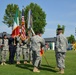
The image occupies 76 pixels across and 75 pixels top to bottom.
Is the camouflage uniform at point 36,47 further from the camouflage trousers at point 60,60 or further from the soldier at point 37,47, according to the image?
the camouflage trousers at point 60,60

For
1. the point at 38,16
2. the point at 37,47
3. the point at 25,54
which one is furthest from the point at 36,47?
the point at 38,16

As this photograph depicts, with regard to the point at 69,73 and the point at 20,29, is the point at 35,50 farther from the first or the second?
the point at 20,29

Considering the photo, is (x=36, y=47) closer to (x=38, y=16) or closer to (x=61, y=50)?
(x=61, y=50)

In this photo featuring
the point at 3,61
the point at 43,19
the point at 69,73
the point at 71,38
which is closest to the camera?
the point at 69,73

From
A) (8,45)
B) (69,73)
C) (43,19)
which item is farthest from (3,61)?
(43,19)

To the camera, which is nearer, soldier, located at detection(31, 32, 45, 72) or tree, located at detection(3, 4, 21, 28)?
soldier, located at detection(31, 32, 45, 72)

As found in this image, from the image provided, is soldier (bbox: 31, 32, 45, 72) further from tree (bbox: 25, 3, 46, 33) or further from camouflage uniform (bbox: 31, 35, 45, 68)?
tree (bbox: 25, 3, 46, 33)

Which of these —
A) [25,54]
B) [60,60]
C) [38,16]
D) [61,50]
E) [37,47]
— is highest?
[38,16]

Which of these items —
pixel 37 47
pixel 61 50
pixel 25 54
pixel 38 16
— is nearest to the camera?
pixel 61 50

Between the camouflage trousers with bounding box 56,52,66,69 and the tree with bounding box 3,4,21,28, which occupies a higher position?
the tree with bounding box 3,4,21,28

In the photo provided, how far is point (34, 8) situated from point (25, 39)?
53383 millimetres

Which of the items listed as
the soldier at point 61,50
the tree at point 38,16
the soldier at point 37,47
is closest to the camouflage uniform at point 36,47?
the soldier at point 37,47

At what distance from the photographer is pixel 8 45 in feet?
53.8

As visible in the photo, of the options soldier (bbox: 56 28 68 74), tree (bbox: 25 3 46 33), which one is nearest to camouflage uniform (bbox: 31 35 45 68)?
soldier (bbox: 56 28 68 74)
